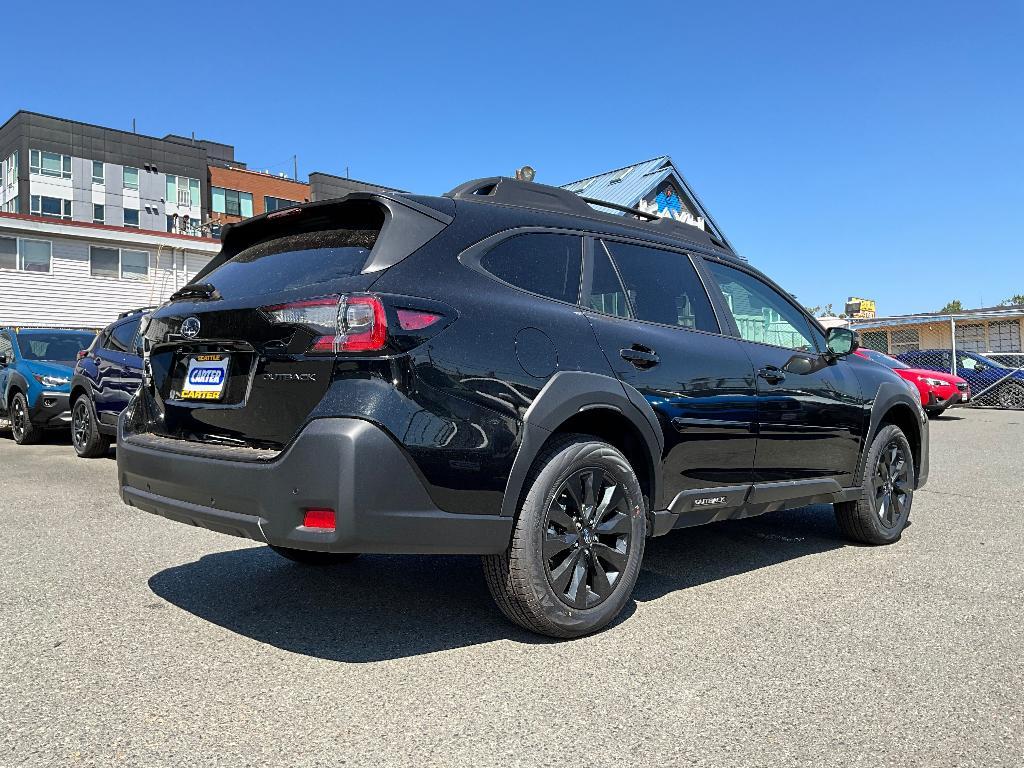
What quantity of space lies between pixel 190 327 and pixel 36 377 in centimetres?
863

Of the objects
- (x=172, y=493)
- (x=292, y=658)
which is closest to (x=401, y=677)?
(x=292, y=658)

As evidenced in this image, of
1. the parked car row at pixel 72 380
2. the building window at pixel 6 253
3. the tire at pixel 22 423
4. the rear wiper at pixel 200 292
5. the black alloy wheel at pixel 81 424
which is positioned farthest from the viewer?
the building window at pixel 6 253

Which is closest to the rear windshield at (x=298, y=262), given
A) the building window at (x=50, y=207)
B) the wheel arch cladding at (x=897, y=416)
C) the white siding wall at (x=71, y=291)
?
the wheel arch cladding at (x=897, y=416)

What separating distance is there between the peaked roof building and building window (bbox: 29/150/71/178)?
116 feet

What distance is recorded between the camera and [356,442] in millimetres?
2863

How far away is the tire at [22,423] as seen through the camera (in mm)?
10820

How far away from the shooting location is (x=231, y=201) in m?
56.8

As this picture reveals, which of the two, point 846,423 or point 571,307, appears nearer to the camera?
point 571,307

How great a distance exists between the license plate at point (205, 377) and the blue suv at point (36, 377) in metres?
8.08

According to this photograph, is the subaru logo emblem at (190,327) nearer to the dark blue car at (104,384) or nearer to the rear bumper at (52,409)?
the dark blue car at (104,384)

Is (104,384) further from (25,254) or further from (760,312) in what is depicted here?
(25,254)

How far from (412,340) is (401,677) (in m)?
1.20

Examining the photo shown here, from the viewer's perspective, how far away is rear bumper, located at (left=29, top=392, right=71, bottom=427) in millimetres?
10586

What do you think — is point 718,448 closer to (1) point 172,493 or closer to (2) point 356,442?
(2) point 356,442
